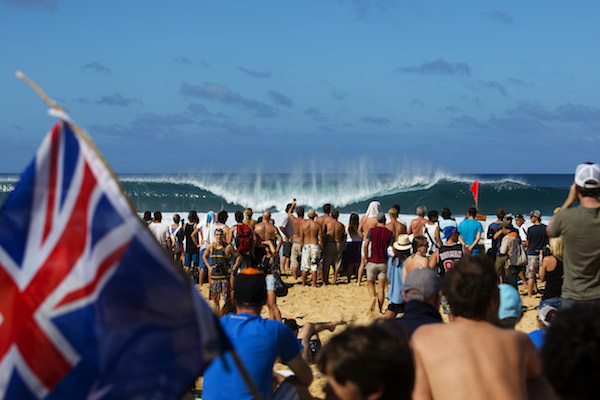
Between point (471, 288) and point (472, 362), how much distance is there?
32 cm

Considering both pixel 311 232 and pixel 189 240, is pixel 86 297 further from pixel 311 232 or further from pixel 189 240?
pixel 311 232

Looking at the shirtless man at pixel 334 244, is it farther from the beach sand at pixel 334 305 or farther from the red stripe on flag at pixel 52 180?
the red stripe on flag at pixel 52 180

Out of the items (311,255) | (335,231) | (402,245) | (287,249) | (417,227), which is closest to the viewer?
(402,245)

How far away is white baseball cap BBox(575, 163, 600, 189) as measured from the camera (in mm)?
3816

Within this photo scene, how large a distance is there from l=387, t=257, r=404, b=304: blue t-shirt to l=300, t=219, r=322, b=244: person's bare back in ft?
11.9

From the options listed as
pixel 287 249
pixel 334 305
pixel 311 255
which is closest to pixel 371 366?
pixel 334 305

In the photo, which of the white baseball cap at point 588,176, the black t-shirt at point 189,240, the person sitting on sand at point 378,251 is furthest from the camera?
the black t-shirt at point 189,240

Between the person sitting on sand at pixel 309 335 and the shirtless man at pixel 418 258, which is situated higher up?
the shirtless man at pixel 418 258

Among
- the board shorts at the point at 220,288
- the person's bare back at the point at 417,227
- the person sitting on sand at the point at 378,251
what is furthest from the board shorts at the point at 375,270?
the board shorts at the point at 220,288

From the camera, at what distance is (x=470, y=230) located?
9898mm

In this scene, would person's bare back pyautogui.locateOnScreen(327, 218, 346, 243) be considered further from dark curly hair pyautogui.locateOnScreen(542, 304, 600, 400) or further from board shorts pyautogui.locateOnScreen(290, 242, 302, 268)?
dark curly hair pyautogui.locateOnScreen(542, 304, 600, 400)

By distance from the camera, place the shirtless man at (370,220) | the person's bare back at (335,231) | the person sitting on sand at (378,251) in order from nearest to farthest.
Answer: the person sitting on sand at (378,251) < the shirtless man at (370,220) < the person's bare back at (335,231)

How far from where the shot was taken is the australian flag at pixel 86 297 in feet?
6.22

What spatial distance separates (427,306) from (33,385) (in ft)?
Result: 6.42
